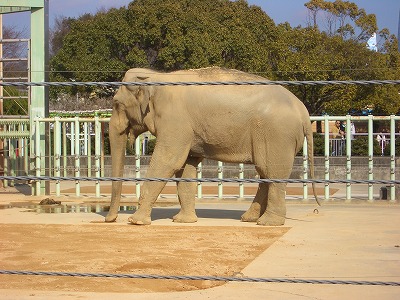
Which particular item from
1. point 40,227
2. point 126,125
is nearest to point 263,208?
point 126,125

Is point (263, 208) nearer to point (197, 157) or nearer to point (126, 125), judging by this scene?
point (197, 157)

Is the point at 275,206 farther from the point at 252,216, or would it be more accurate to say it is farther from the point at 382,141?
the point at 382,141

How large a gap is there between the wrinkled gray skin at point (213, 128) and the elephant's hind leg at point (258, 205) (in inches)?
0.6

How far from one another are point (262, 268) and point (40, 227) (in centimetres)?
534

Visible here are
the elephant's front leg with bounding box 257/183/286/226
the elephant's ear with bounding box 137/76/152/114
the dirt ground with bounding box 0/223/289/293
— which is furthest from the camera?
the elephant's ear with bounding box 137/76/152/114

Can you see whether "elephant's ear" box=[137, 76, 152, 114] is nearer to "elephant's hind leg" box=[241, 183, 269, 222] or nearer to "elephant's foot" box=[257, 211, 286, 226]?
"elephant's hind leg" box=[241, 183, 269, 222]

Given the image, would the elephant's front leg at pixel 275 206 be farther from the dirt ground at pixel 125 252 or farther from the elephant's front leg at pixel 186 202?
the elephant's front leg at pixel 186 202

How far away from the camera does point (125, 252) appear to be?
10641 millimetres

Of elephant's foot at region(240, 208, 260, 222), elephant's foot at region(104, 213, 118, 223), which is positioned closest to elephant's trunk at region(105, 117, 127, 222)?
elephant's foot at region(104, 213, 118, 223)

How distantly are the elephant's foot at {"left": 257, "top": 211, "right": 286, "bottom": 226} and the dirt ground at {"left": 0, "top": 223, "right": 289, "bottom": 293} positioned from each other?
0.99ft

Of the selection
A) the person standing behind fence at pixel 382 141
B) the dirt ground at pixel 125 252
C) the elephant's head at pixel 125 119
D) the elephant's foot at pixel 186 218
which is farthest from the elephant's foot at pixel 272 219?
the person standing behind fence at pixel 382 141

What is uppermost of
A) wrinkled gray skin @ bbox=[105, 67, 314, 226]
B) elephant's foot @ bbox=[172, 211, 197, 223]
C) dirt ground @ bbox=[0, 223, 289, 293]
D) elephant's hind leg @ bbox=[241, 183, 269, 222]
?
wrinkled gray skin @ bbox=[105, 67, 314, 226]

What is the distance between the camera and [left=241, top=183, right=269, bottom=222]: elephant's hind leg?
14094 mm

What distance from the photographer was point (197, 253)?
10.6 m
